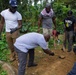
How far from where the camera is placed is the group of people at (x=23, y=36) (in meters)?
6.88

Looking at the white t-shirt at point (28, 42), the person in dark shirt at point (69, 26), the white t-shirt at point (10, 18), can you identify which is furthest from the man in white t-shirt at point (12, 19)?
the person in dark shirt at point (69, 26)

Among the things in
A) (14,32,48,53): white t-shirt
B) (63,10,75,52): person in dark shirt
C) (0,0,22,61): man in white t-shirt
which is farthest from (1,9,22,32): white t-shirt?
(63,10,75,52): person in dark shirt

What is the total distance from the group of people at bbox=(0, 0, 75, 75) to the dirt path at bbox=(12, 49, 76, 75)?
0.88ft

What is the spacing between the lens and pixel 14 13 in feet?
26.2

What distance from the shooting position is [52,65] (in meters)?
8.09

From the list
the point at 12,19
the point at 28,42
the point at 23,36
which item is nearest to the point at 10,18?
the point at 12,19

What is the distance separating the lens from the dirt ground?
7758 millimetres

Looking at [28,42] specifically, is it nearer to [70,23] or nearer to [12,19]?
[12,19]

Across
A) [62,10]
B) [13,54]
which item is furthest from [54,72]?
[62,10]

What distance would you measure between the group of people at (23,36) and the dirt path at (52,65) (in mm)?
269

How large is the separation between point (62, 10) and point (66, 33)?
22.5 feet

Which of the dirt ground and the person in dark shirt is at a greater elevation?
the person in dark shirt

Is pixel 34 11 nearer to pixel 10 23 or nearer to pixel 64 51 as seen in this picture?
pixel 64 51

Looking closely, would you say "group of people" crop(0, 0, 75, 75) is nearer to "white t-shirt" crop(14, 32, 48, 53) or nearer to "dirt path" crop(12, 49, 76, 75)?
"white t-shirt" crop(14, 32, 48, 53)
